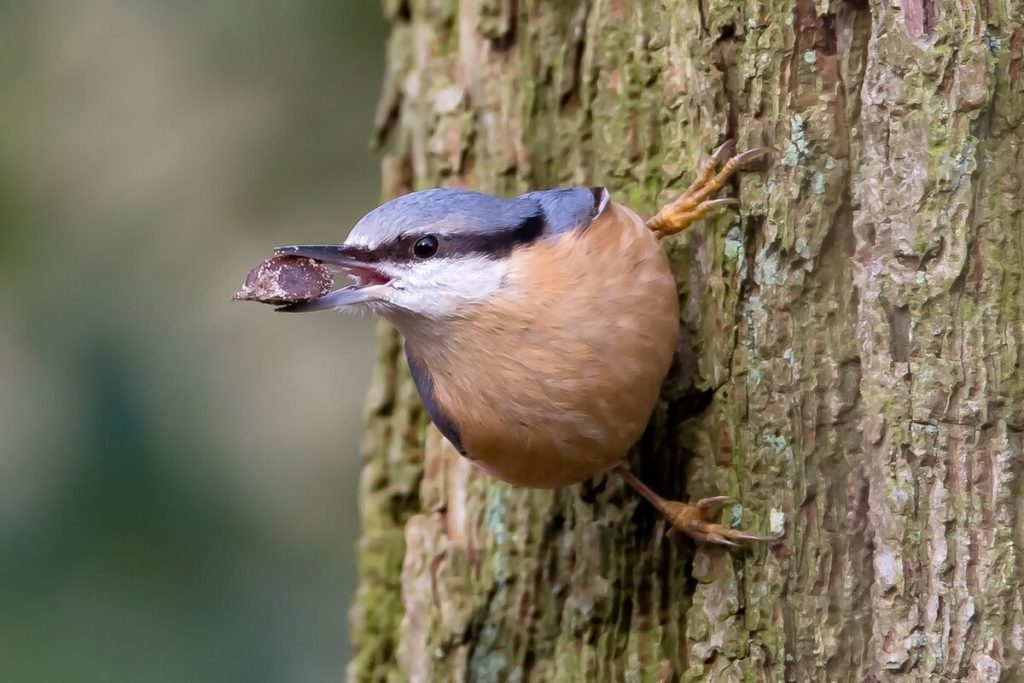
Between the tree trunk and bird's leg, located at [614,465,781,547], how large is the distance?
0.03 m

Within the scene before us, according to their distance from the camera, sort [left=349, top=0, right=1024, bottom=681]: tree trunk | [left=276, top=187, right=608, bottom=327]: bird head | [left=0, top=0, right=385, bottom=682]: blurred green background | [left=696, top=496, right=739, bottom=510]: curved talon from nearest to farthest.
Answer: [left=349, top=0, right=1024, bottom=681]: tree trunk
[left=276, top=187, right=608, bottom=327]: bird head
[left=696, top=496, right=739, bottom=510]: curved talon
[left=0, top=0, right=385, bottom=682]: blurred green background

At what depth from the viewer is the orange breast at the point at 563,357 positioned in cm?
167

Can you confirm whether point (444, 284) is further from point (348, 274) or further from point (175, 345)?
point (175, 345)

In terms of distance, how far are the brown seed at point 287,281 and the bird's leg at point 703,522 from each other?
732mm

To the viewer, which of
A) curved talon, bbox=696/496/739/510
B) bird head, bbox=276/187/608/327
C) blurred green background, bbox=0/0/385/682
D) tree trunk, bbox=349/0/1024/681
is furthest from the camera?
blurred green background, bbox=0/0/385/682

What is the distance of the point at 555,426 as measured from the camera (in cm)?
167

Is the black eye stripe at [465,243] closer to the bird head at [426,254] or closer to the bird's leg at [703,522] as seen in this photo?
the bird head at [426,254]

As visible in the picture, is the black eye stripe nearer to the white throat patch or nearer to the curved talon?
the white throat patch

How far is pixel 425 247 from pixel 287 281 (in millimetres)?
230

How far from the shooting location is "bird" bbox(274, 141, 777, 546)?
1.65 m

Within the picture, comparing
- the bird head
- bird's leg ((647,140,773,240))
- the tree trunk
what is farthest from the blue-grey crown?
the tree trunk

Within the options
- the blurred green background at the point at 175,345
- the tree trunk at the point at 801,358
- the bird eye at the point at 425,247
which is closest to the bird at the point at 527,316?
the bird eye at the point at 425,247

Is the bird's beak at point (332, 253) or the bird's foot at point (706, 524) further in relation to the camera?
the bird's foot at point (706, 524)

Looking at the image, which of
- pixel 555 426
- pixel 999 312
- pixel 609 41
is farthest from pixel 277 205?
pixel 999 312
